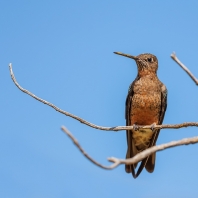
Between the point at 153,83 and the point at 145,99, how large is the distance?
597 millimetres

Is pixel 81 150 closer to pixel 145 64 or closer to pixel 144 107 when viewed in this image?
pixel 144 107

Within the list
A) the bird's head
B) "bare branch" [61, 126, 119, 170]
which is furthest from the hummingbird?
"bare branch" [61, 126, 119, 170]

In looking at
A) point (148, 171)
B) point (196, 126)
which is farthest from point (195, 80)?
point (148, 171)

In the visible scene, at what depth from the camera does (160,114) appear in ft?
32.4

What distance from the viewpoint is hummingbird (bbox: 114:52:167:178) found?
9.59 meters

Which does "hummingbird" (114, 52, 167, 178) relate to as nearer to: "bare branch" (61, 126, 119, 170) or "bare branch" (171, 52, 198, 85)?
"bare branch" (171, 52, 198, 85)

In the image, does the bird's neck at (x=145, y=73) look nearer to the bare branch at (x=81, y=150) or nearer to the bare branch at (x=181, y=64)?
the bare branch at (x=181, y=64)

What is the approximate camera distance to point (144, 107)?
376 inches

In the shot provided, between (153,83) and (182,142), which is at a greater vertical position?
(153,83)

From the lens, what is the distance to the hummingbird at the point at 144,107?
31.4 feet

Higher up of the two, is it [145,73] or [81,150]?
[145,73]

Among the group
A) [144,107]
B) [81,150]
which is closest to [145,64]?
[144,107]

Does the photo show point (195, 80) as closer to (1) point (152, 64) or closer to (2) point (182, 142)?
(2) point (182, 142)

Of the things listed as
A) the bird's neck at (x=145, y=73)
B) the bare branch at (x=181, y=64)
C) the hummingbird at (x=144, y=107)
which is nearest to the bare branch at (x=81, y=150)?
the bare branch at (x=181, y=64)
